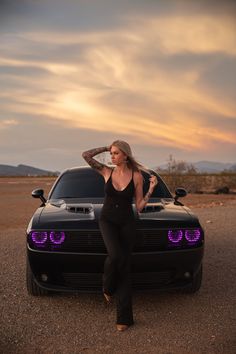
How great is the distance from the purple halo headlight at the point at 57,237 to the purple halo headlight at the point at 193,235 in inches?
48.8

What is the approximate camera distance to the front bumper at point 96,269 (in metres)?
4.39

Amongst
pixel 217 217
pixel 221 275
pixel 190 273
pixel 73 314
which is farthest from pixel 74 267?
pixel 217 217

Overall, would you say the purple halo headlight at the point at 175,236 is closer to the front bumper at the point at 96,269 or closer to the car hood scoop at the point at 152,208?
the front bumper at the point at 96,269

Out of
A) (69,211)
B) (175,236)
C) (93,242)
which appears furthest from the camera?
(69,211)

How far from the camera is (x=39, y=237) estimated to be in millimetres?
4523

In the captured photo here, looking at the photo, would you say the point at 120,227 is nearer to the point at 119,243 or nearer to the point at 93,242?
the point at 119,243

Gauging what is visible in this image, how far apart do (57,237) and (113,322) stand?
973 mm

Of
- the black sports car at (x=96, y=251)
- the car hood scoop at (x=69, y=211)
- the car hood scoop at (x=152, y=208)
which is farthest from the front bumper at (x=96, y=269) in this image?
the car hood scoop at (x=152, y=208)

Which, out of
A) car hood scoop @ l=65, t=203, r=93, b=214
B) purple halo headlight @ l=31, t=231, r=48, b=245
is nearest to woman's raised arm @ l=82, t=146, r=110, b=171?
car hood scoop @ l=65, t=203, r=93, b=214

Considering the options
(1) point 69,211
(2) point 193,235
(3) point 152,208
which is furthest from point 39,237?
(2) point 193,235

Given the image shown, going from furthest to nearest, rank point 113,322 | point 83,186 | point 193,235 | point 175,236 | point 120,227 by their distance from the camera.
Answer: point 83,186 < point 193,235 < point 175,236 < point 113,322 < point 120,227

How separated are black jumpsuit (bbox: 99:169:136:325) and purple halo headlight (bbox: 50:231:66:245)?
504 millimetres

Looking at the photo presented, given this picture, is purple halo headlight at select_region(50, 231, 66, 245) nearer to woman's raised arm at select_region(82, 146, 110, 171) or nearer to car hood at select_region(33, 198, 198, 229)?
car hood at select_region(33, 198, 198, 229)

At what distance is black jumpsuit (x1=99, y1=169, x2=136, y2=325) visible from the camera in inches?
159
